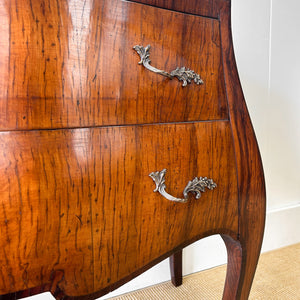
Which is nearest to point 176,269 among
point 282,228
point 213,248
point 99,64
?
point 213,248

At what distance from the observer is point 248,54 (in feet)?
3.84

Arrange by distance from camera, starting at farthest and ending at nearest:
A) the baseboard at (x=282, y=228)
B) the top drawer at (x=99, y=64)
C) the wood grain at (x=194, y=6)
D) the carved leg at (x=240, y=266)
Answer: the baseboard at (x=282, y=228), the carved leg at (x=240, y=266), the wood grain at (x=194, y=6), the top drawer at (x=99, y=64)

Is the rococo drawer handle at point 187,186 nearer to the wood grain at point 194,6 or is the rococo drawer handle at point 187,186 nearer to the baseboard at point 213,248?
the wood grain at point 194,6

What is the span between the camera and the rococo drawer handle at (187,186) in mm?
502

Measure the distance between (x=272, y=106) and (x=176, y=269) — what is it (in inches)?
29.1

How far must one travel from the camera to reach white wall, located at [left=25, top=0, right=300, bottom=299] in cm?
115

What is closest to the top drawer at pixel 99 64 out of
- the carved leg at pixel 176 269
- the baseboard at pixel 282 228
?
the carved leg at pixel 176 269

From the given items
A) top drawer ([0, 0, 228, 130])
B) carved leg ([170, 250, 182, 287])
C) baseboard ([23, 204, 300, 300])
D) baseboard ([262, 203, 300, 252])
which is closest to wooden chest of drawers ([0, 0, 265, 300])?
top drawer ([0, 0, 228, 130])

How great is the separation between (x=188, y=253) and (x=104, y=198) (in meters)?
0.77

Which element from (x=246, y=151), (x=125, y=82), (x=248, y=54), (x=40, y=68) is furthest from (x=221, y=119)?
(x=248, y=54)

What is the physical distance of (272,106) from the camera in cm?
125

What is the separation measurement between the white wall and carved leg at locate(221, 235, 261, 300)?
1.57ft

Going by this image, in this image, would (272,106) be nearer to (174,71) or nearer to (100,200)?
(174,71)

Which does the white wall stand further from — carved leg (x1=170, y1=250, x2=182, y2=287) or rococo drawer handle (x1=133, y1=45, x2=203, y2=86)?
rococo drawer handle (x1=133, y1=45, x2=203, y2=86)
